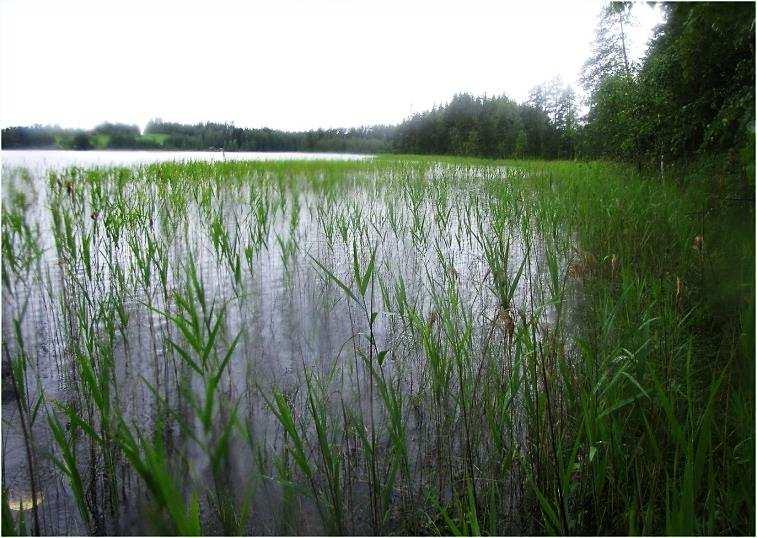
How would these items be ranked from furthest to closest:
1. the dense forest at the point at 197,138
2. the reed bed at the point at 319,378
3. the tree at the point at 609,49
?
the tree at the point at 609,49 → the dense forest at the point at 197,138 → the reed bed at the point at 319,378

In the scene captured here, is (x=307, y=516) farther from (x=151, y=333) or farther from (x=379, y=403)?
(x=151, y=333)

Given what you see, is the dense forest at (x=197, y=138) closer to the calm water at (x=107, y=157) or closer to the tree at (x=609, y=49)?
the calm water at (x=107, y=157)

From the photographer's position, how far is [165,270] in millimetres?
1399

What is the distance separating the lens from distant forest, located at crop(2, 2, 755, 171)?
118 cm

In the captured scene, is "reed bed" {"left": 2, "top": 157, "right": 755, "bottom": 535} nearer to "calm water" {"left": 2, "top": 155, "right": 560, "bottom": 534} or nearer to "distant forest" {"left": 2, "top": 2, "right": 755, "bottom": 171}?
"calm water" {"left": 2, "top": 155, "right": 560, "bottom": 534}

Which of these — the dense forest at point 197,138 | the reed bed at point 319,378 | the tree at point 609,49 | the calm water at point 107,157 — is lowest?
the reed bed at point 319,378

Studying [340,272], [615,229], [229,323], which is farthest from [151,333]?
[615,229]

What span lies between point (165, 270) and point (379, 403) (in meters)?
0.80

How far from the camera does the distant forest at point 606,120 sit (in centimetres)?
118

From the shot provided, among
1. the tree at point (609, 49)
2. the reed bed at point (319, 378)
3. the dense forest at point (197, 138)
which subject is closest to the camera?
the reed bed at point (319, 378)

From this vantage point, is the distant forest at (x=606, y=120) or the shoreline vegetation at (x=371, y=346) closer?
the shoreline vegetation at (x=371, y=346)

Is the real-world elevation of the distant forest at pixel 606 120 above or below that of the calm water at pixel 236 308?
above

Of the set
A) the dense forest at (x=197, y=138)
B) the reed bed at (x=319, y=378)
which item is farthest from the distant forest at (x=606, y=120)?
the reed bed at (x=319, y=378)

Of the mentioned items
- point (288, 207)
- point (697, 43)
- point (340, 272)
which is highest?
point (697, 43)
